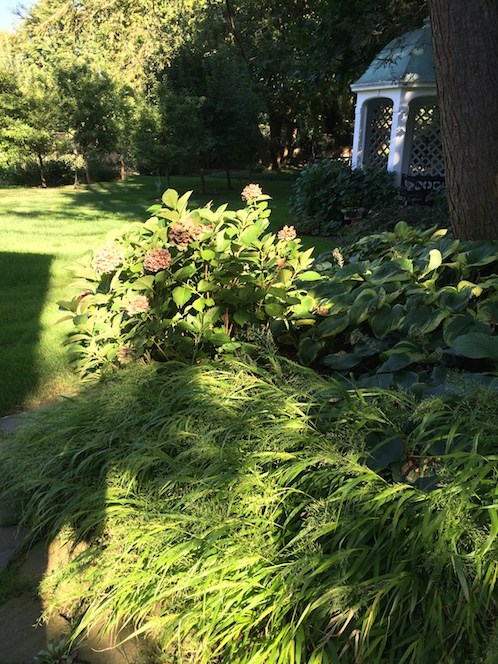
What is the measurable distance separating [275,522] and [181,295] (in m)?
1.32

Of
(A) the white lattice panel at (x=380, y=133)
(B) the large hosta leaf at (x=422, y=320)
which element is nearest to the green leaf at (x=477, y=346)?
(B) the large hosta leaf at (x=422, y=320)

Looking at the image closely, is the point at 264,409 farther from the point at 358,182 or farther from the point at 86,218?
the point at 86,218

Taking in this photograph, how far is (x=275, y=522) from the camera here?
1.78 meters

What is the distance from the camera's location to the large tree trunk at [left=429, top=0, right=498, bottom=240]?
3.34 meters

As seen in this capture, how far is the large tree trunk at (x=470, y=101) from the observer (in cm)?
334

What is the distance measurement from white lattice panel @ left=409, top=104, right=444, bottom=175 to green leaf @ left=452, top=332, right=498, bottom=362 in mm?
10614

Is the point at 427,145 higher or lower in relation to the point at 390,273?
higher

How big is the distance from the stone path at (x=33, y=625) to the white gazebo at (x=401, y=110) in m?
10.1

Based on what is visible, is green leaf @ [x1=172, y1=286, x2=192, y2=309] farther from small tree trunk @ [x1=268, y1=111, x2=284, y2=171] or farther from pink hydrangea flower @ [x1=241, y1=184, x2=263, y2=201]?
small tree trunk @ [x1=268, y1=111, x2=284, y2=171]

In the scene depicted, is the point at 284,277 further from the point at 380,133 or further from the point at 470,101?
the point at 380,133

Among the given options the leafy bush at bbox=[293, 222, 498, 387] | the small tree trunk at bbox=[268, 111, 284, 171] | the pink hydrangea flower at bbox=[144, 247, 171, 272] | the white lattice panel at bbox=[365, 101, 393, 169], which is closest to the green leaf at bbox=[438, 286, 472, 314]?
the leafy bush at bbox=[293, 222, 498, 387]

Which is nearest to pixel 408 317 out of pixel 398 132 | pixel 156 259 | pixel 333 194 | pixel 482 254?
pixel 482 254

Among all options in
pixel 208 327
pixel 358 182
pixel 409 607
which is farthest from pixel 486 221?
pixel 358 182

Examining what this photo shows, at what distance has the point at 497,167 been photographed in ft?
11.2
